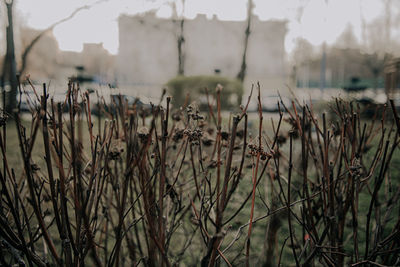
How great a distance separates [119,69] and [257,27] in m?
17.3

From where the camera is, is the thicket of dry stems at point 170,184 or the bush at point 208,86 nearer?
the thicket of dry stems at point 170,184

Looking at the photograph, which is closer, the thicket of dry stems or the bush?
the thicket of dry stems

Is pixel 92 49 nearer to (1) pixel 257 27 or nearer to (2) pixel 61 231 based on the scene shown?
(1) pixel 257 27

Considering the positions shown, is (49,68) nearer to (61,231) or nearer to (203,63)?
(203,63)

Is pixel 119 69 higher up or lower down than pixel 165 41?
lower down

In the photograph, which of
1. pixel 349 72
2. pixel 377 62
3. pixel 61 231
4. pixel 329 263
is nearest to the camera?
pixel 61 231

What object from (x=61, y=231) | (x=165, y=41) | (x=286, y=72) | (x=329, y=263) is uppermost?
(x=165, y=41)

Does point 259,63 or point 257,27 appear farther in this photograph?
point 259,63

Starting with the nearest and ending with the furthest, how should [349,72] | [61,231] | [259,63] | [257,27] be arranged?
[61,231]
[257,27]
[259,63]
[349,72]

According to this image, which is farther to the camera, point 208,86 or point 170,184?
point 208,86

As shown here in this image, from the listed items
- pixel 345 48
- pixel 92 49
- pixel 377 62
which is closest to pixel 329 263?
pixel 377 62

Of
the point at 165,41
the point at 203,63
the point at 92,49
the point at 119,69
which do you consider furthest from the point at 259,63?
the point at 92,49

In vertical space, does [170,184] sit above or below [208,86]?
below

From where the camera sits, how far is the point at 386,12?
35.1m
